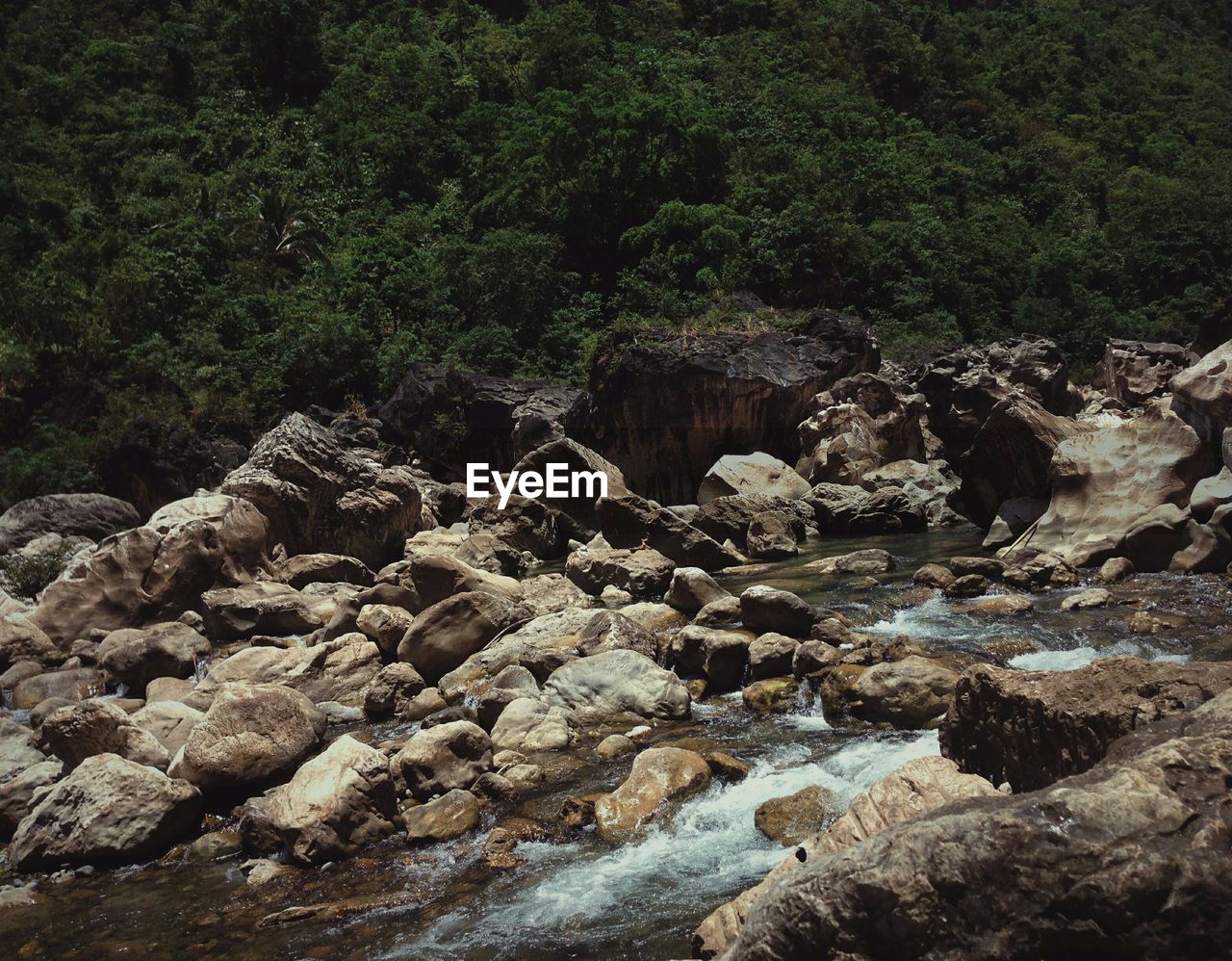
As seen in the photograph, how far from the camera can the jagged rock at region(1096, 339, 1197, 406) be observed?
1135 inches

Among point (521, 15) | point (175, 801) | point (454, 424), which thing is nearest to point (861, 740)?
point (175, 801)

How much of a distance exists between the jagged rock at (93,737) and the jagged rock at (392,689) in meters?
2.13

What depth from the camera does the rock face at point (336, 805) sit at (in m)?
6.31

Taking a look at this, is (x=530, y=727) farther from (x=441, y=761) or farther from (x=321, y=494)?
(x=321, y=494)

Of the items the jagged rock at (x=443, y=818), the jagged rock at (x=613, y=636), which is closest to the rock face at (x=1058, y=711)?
the jagged rock at (x=443, y=818)

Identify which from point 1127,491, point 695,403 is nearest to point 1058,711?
point 1127,491

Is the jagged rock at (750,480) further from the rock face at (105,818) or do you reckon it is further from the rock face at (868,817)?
the rock face at (868,817)

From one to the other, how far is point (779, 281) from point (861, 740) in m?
28.7

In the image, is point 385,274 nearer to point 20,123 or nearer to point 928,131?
point 20,123

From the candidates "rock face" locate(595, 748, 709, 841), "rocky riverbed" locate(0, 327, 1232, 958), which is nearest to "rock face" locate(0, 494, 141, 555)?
"rocky riverbed" locate(0, 327, 1232, 958)

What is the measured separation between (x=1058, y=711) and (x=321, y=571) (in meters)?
14.2

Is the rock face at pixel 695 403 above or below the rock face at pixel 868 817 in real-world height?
below

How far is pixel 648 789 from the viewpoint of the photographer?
655 cm

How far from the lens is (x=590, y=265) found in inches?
1442
